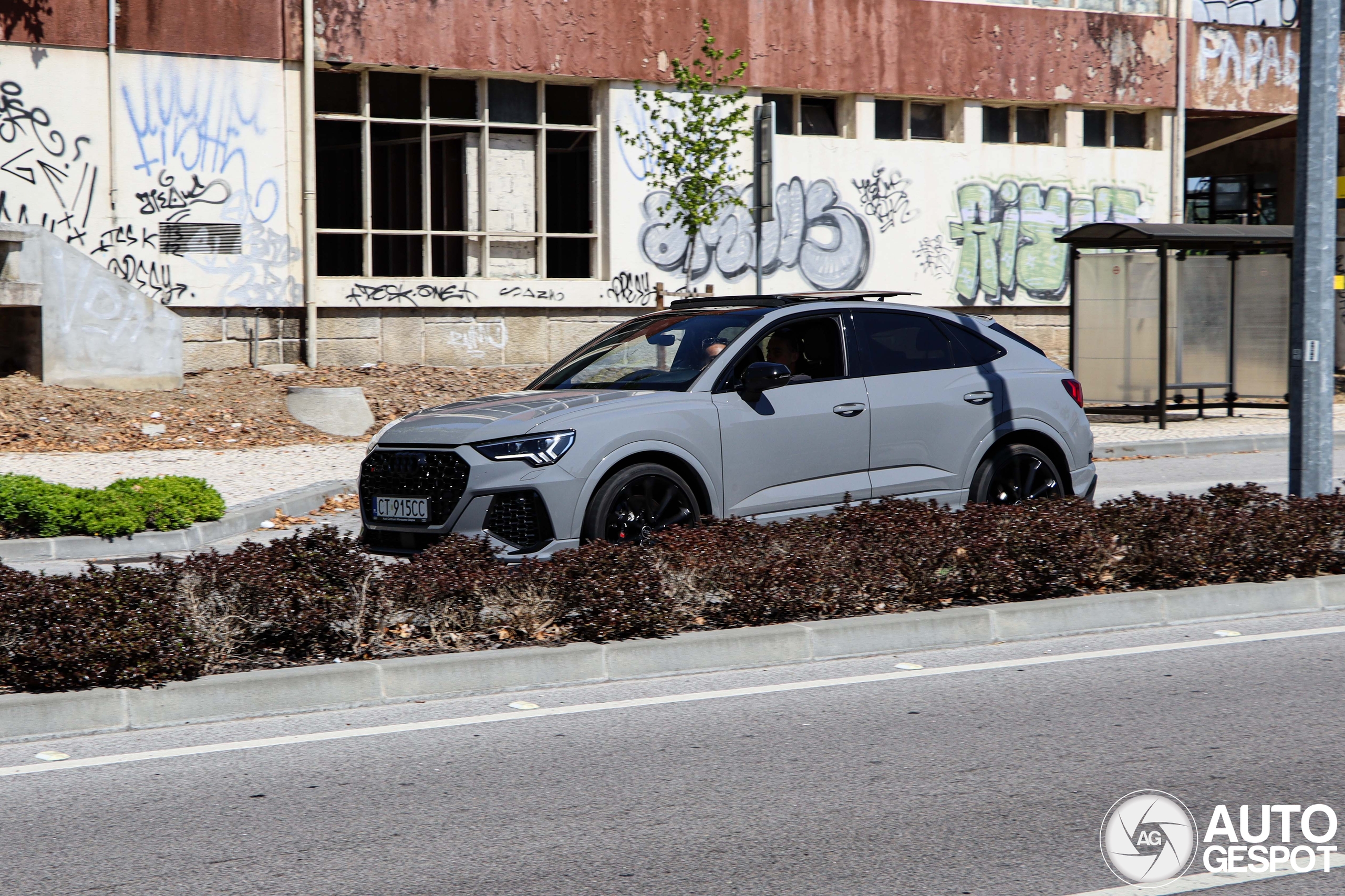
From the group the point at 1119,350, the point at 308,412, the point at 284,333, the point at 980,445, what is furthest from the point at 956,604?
the point at 284,333

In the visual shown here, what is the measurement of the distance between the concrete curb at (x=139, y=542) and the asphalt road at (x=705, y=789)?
4.77 metres

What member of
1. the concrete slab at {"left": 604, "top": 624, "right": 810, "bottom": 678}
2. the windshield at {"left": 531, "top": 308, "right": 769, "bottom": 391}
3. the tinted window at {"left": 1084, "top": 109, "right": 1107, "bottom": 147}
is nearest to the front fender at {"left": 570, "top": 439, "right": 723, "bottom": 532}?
the windshield at {"left": 531, "top": 308, "right": 769, "bottom": 391}

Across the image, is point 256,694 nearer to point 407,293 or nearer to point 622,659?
point 622,659

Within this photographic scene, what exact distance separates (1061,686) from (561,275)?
56.6 ft

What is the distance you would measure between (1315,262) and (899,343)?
112 inches

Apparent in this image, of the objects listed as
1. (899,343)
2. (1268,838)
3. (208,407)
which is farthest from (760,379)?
(208,407)

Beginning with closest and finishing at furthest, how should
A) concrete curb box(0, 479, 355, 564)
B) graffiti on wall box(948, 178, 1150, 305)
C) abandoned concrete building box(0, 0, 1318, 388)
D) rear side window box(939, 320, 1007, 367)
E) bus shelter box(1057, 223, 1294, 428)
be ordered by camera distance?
rear side window box(939, 320, 1007, 367), concrete curb box(0, 479, 355, 564), abandoned concrete building box(0, 0, 1318, 388), bus shelter box(1057, 223, 1294, 428), graffiti on wall box(948, 178, 1150, 305)

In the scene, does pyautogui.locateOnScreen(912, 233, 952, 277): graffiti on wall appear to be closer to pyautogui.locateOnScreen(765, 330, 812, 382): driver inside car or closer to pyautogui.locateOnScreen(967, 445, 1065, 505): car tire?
pyautogui.locateOnScreen(967, 445, 1065, 505): car tire

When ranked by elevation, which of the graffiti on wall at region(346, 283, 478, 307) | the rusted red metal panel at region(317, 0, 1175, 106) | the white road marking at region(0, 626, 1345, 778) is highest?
the rusted red metal panel at region(317, 0, 1175, 106)

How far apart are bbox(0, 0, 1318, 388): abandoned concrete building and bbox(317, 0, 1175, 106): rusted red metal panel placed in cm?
4

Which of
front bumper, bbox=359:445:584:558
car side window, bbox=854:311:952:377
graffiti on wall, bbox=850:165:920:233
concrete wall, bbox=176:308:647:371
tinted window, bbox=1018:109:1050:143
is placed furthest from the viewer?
tinted window, bbox=1018:109:1050:143

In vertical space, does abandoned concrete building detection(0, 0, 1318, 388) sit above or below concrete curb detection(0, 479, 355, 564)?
above

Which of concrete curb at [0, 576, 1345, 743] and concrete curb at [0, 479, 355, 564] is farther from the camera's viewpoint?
concrete curb at [0, 479, 355, 564]

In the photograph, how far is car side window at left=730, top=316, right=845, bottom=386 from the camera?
9.29 metres
